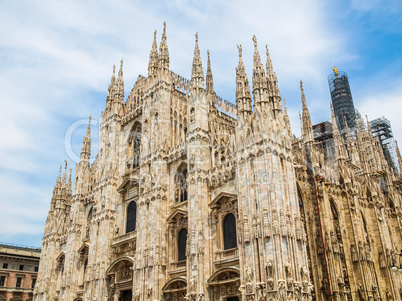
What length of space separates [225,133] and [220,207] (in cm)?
663

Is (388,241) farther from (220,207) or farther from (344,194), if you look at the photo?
(220,207)

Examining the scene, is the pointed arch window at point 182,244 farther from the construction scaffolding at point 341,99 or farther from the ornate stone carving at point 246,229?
the construction scaffolding at point 341,99

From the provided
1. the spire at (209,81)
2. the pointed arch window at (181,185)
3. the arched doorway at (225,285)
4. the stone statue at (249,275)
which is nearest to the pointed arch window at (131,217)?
the pointed arch window at (181,185)

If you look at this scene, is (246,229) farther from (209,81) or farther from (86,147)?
(86,147)

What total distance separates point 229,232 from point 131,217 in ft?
42.9

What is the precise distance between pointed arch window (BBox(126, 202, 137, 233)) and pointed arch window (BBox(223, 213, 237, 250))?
461 inches

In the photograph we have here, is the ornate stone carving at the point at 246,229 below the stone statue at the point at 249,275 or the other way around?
the other way around

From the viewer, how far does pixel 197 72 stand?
33.2 meters

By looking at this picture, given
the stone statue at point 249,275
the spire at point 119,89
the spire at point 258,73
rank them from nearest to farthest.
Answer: the stone statue at point 249,275, the spire at point 258,73, the spire at point 119,89

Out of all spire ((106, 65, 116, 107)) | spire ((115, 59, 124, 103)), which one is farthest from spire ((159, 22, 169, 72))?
spire ((106, 65, 116, 107))

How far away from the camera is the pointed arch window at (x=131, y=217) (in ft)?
118

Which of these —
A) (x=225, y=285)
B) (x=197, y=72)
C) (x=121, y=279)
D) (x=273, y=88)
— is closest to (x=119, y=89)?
(x=197, y=72)

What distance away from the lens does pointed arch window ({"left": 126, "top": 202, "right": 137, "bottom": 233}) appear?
3597 cm

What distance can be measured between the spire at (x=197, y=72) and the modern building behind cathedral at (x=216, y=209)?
10 centimetres
